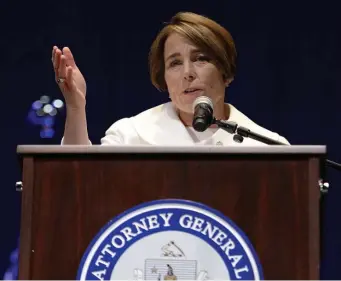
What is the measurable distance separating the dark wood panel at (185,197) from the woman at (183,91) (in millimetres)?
676

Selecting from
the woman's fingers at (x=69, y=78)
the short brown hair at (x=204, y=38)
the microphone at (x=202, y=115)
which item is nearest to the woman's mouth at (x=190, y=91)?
the short brown hair at (x=204, y=38)

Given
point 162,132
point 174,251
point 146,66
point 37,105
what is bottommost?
point 174,251

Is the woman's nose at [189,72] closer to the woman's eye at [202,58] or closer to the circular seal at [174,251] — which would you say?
the woman's eye at [202,58]

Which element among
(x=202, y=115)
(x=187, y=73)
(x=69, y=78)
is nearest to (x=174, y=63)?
(x=187, y=73)

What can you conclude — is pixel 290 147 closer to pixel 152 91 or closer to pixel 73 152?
pixel 73 152

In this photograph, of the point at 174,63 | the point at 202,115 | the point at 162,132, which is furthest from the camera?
the point at 174,63

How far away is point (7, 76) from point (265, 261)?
1.97 m

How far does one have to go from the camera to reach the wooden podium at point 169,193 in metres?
1.43

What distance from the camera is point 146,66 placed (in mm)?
3191

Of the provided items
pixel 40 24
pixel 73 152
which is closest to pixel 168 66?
pixel 73 152

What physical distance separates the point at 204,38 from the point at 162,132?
0.88 feet

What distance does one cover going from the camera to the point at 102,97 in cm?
316

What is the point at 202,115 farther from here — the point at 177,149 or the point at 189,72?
the point at 189,72

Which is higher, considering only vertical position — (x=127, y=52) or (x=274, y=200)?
(x=127, y=52)
